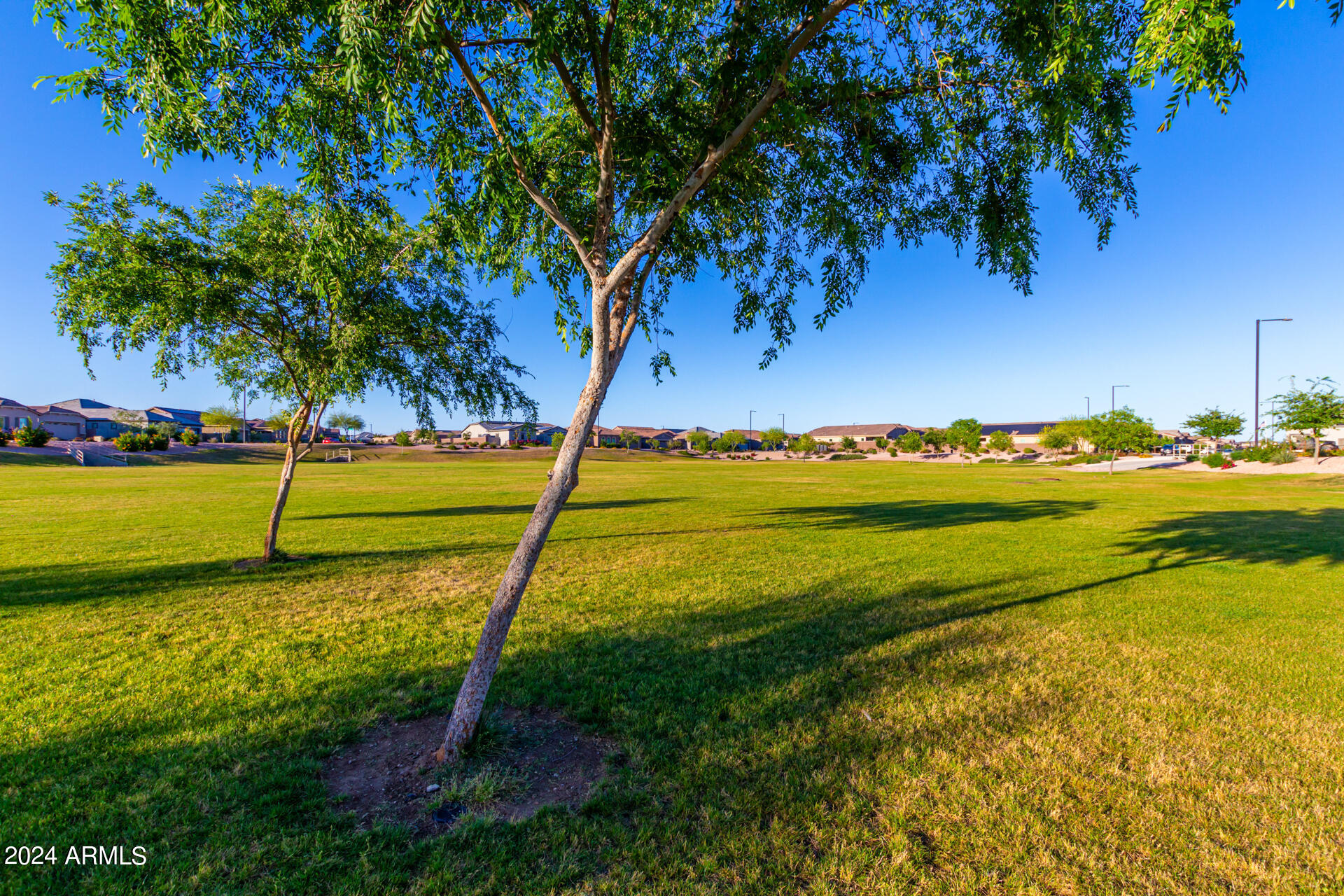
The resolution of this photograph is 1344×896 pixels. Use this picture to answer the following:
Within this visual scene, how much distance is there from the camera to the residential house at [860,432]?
488 feet

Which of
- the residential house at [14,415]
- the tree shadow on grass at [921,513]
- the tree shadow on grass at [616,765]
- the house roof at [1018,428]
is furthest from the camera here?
the house roof at [1018,428]

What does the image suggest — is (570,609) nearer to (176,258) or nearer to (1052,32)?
(1052,32)

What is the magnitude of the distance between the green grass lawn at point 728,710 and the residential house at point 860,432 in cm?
14142

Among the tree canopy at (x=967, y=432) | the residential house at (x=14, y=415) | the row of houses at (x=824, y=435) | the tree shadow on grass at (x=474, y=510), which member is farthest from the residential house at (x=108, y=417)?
the tree canopy at (x=967, y=432)

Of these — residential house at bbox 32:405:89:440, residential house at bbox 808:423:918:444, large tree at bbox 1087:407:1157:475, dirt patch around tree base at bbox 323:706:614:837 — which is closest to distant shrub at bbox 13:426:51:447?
residential house at bbox 32:405:89:440

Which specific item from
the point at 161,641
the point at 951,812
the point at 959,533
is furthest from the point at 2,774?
the point at 959,533

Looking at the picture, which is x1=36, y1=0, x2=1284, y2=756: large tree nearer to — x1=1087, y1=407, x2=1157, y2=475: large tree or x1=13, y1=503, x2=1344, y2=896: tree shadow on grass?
x1=13, y1=503, x2=1344, y2=896: tree shadow on grass

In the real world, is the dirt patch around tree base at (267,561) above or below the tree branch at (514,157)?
below

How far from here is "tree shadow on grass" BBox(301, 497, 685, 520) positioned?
17.9m

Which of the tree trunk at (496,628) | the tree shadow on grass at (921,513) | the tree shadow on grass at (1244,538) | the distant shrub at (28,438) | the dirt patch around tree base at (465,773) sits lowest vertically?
the tree shadow on grass at (921,513)

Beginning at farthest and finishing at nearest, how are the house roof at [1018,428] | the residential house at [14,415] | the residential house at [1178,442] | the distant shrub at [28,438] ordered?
the house roof at [1018,428] < the residential house at [1178,442] < the residential house at [14,415] < the distant shrub at [28,438]

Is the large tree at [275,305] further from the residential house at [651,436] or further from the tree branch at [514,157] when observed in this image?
the residential house at [651,436]

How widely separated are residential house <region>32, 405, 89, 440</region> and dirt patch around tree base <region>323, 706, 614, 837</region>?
378ft

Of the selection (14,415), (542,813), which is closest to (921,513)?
(542,813)
